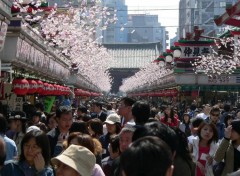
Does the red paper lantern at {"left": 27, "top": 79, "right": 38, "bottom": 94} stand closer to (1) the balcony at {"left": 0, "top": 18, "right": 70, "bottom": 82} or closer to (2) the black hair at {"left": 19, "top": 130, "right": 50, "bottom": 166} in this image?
(1) the balcony at {"left": 0, "top": 18, "right": 70, "bottom": 82}

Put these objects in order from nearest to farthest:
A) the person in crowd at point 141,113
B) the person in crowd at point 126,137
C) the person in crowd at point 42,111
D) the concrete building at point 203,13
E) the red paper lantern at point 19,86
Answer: the person in crowd at point 126,137 → the person in crowd at point 141,113 → the person in crowd at point 42,111 → the red paper lantern at point 19,86 → the concrete building at point 203,13

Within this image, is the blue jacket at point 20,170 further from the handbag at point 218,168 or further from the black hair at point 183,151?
the handbag at point 218,168

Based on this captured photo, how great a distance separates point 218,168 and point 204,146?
0.69m

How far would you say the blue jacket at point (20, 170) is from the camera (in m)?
4.88

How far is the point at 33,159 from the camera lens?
5.32 metres

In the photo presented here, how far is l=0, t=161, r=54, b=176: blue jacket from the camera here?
4.88m

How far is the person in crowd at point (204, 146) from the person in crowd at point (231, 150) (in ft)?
1.97

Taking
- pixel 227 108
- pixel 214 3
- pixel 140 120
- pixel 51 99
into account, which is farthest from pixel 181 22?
pixel 140 120

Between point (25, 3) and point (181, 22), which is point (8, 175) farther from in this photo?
point (181, 22)

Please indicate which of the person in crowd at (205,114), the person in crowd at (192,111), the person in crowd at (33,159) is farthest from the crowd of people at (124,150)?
the person in crowd at (192,111)

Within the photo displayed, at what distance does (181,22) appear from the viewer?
430ft

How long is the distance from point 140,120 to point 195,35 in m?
28.0

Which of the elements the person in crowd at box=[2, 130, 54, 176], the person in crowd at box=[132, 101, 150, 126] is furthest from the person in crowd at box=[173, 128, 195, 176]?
the person in crowd at box=[132, 101, 150, 126]

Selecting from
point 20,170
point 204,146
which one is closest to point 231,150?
point 204,146
